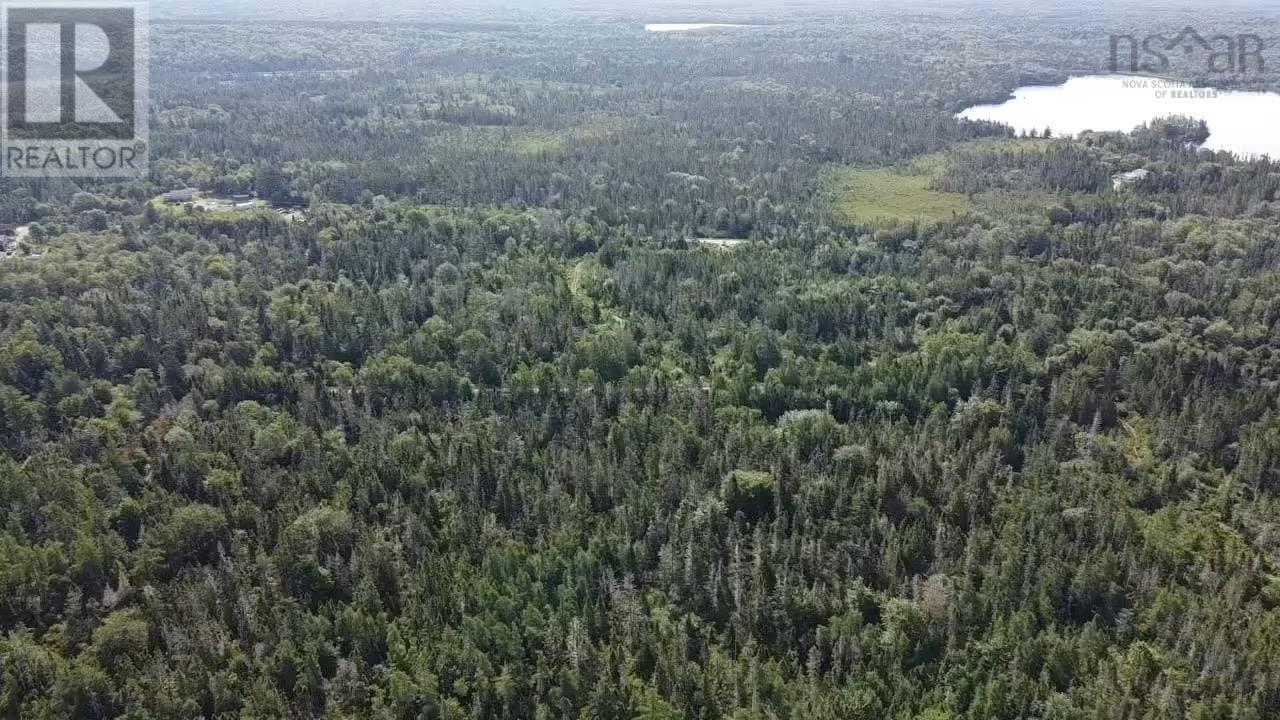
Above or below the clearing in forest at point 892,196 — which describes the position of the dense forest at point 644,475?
below

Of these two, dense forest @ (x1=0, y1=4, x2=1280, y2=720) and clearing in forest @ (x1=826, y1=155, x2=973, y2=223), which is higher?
clearing in forest @ (x1=826, y1=155, x2=973, y2=223)

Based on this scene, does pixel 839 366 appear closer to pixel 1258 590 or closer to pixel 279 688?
pixel 1258 590

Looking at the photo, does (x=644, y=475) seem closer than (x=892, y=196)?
Yes

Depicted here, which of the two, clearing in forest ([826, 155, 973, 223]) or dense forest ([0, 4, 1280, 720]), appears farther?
clearing in forest ([826, 155, 973, 223])

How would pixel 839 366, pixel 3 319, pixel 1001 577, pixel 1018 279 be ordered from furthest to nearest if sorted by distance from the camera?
pixel 1018 279, pixel 3 319, pixel 839 366, pixel 1001 577

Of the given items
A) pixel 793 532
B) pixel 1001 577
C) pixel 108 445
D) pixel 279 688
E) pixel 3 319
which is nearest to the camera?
pixel 279 688

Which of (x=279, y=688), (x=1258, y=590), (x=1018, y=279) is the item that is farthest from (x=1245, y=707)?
Result: (x=1018, y=279)

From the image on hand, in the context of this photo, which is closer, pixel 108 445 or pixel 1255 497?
pixel 1255 497

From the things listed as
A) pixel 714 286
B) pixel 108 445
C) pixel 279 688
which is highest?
pixel 714 286
